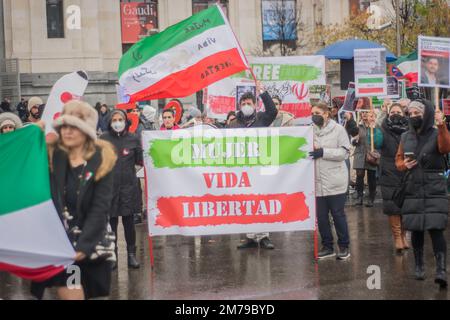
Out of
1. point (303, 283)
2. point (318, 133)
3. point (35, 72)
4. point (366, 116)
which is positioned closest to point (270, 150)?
point (318, 133)

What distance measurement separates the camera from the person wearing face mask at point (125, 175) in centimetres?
1098

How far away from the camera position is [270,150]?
428 inches

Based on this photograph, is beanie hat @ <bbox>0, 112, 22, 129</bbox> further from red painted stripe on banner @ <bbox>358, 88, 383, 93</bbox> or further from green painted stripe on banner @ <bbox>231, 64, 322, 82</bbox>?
green painted stripe on banner @ <bbox>231, 64, 322, 82</bbox>

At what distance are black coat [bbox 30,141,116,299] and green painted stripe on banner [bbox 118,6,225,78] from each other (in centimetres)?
466

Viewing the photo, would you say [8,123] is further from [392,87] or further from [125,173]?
[392,87]

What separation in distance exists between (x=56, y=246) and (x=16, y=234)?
0.35 metres

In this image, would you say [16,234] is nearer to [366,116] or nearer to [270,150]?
[270,150]

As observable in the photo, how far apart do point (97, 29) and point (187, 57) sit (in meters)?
34.1

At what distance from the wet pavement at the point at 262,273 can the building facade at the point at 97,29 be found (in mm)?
30680

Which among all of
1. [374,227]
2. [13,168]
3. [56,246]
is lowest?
[374,227]

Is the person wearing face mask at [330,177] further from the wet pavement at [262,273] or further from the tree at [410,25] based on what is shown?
the tree at [410,25]

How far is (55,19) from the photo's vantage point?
4469 cm

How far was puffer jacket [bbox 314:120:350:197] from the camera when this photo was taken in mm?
11203

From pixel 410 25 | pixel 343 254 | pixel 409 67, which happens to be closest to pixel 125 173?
pixel 343 254
